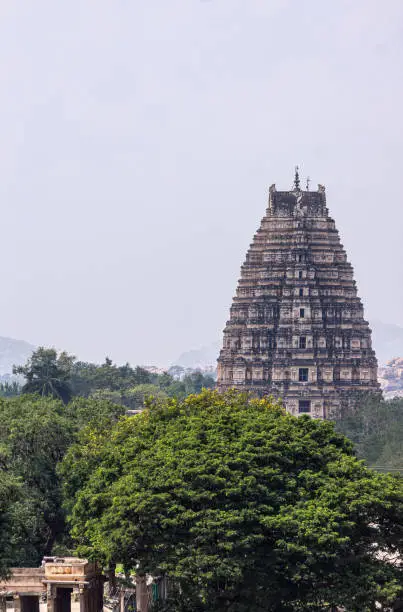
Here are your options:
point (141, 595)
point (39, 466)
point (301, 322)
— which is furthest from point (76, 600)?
point (301, 322)

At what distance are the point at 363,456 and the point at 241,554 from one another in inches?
2365

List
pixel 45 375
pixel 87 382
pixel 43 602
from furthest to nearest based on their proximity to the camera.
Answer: pixel 87 382 < pixel 45 375 < pixel 43 602

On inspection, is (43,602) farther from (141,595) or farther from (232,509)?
(232,509)

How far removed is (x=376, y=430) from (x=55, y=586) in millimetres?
63242

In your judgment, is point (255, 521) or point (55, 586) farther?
point (55, 586)

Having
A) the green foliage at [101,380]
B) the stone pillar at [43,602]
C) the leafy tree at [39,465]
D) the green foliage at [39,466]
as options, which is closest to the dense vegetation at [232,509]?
the green foliage at [39,466]

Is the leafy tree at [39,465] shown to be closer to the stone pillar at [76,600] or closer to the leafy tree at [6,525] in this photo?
the stone pillar at [76,600]

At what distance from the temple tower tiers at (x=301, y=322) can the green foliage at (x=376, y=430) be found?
4210 mm

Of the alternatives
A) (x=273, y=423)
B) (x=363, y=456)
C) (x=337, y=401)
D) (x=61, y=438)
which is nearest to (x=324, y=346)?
(x=337, y=401)

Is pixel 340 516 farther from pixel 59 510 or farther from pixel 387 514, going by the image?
pixel 59 510

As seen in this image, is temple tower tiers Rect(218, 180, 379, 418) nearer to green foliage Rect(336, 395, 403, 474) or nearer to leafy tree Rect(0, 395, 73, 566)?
green foliage Rect(336, 395, 403, 474)

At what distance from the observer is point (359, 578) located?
52.1 metres

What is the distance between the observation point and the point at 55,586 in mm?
61094

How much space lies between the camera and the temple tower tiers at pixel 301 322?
431 ft
